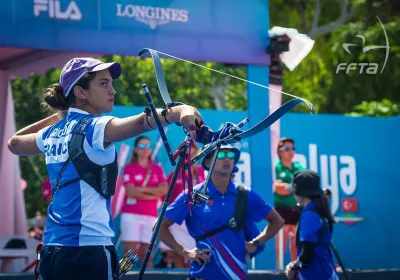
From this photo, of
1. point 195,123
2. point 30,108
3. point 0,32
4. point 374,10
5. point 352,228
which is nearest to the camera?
point 195,123

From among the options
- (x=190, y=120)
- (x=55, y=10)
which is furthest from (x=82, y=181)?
(x=55, y=10)

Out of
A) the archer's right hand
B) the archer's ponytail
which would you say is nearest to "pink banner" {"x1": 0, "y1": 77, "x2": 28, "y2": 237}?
the archer's right hand

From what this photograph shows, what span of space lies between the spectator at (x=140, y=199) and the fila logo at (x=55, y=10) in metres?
2.03

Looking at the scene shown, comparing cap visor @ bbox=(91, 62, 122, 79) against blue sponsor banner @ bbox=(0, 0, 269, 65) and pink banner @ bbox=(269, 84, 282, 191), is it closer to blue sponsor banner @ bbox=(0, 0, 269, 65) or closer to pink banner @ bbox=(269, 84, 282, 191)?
blue sponsor banner @ bbox=(0, 0, 269, 65)

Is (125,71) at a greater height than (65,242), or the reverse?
(125,71)

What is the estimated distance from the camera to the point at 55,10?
884cm

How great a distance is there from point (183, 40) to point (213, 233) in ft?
A: 10.1

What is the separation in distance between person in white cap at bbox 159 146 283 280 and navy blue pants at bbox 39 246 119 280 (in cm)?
238

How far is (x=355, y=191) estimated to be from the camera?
12195mm

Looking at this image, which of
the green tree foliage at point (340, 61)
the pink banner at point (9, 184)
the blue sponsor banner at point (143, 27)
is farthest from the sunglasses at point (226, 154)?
the green tree foliage at point (340, 61)

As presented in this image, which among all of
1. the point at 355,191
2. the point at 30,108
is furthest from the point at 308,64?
the point at 355,191

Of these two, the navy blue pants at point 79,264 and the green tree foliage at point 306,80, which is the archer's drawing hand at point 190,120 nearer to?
the navy blue pants at point 79,264

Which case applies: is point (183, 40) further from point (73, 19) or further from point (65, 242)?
point (65, 242)

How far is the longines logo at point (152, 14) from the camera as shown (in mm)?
9086
